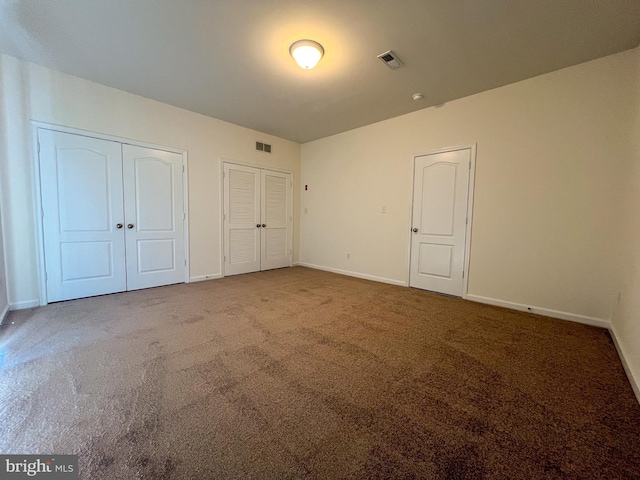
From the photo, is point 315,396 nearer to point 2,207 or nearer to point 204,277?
point 204,277

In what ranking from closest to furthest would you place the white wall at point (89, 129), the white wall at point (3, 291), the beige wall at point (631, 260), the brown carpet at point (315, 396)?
the brown carpet at point (315, 396)
the beige wall at point (631, 260)
the white wall at point (3, 291)
the white wall at point (89, 129)

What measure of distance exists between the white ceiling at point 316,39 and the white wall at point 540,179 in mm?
265

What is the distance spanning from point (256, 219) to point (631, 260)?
16.7ft

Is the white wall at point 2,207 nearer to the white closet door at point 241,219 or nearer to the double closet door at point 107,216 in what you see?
the double closet door at point 107,216

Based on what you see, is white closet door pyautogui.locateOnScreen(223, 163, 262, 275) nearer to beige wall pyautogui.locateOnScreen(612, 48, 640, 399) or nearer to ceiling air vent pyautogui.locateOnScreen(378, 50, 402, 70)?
ceiling air vent pyautogui.locateOnScreen(378, 50, 402, 70)

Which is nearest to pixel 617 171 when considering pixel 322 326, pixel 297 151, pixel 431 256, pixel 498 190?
pixel 498 190

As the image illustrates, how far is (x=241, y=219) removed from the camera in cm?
497

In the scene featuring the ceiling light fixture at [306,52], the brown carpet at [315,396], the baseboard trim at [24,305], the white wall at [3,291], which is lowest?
the brown carpet at [315,396]

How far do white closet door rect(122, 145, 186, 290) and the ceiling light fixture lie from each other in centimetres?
268

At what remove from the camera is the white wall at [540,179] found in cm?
264

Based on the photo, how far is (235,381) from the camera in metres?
1.75

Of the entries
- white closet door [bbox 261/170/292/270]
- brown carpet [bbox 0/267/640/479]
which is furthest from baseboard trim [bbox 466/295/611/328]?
white closet door [bbox 261/170/292/270]

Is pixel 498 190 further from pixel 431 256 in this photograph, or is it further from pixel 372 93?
pixel 372 93

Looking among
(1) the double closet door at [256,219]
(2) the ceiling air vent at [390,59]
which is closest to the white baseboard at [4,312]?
(1) the double closet door at [256,219]
